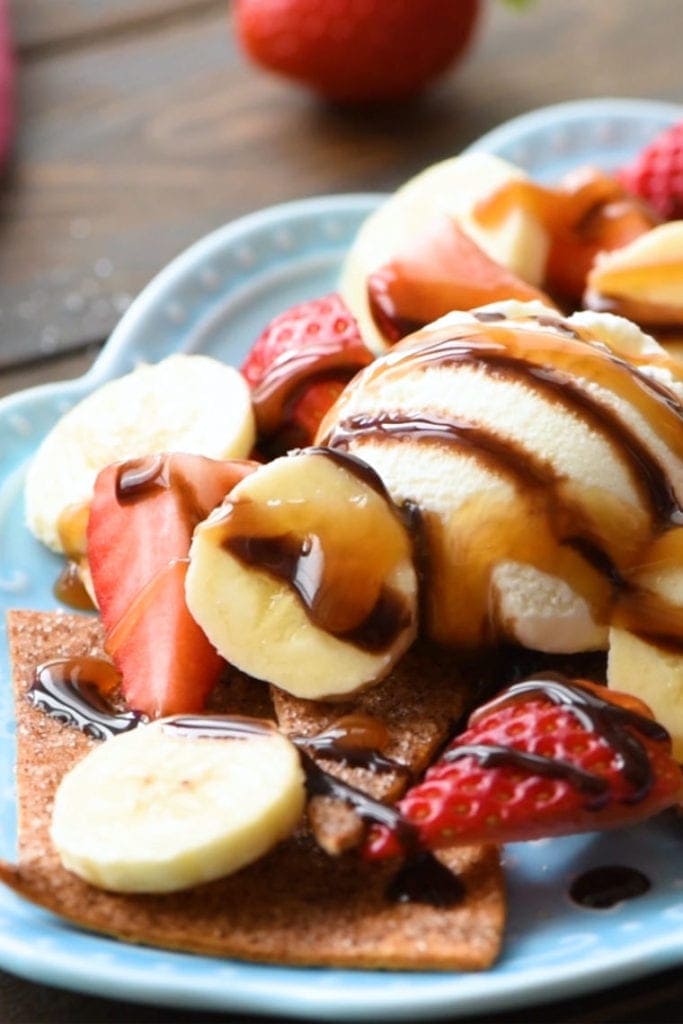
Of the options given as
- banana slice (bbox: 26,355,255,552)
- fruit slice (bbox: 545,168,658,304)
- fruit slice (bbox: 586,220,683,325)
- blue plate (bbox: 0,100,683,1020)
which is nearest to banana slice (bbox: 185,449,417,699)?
blue plate (bbox: 0,100,683,1020)

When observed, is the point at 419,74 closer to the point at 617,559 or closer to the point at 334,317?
the point at 334,317

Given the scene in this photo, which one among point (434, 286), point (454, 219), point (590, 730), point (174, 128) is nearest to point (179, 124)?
point (174, 128)

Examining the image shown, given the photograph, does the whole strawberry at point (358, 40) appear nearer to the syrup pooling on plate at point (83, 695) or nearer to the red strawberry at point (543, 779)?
the syrup pooling on plate at point (83, 695)

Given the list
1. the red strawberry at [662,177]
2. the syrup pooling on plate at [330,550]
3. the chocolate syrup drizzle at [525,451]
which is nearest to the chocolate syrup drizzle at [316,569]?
the syrup pooling on plate at [330,550]

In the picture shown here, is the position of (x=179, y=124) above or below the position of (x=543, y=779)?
below

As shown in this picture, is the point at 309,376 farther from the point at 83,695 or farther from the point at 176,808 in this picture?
the point at 176,808

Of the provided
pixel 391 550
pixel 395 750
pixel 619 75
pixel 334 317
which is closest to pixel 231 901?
pixel 395 750
